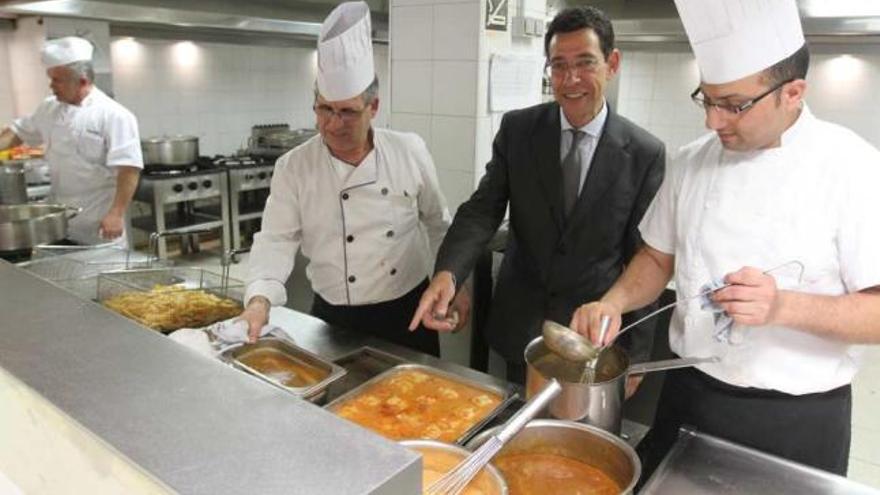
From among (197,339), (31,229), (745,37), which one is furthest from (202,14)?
(745,37)

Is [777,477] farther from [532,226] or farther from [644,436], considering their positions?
[532,226]

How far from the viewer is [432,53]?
275 centimetres

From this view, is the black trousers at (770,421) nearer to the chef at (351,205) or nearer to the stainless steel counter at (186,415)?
the stainless steel counter at (186,415)

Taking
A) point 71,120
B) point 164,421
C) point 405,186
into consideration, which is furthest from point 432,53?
point 164,421

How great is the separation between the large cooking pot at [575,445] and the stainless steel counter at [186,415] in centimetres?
49

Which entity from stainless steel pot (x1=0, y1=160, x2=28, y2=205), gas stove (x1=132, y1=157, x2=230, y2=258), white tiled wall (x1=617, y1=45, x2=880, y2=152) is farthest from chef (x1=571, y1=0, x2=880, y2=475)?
gas stove (x1=132, y1=157, x2=230, y2=258)

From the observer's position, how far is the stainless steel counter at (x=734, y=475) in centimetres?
104

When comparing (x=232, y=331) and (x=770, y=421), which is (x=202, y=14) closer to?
(x=232, y=331)

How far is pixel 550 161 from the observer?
1890 mm

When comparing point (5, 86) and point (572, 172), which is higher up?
point (5, 86)

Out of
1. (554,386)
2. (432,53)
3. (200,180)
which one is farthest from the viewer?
(200,180)

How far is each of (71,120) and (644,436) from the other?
3149 millimetres

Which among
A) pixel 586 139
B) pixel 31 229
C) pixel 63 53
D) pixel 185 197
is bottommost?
pixel 185 197

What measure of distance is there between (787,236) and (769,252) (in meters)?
0.04
